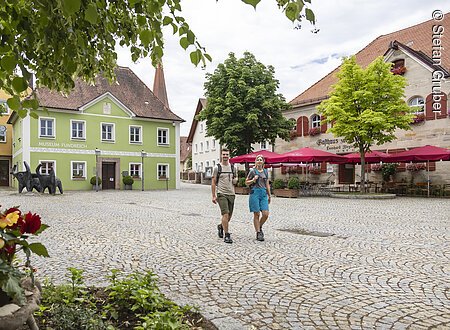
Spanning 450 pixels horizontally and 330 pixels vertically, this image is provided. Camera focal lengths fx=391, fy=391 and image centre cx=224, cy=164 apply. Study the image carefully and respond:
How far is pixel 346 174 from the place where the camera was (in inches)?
1133

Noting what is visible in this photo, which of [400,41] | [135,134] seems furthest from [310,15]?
[400,41]

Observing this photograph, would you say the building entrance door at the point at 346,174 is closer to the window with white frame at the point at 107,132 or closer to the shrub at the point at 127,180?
the shrub at the point at 127,180

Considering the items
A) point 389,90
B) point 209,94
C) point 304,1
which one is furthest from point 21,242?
point 209,94

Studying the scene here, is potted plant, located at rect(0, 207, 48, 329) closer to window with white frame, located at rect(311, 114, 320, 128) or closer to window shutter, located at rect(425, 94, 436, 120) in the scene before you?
window shutter, located at rect(425, 94, 436, 120)

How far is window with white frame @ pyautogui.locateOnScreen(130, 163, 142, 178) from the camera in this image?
32125 millimetres

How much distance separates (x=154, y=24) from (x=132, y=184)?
97.6 feet

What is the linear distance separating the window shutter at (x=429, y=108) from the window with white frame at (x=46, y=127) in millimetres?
25355

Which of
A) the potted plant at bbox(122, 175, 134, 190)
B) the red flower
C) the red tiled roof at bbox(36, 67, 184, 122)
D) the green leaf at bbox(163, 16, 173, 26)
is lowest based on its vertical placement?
the potted plant at bbox(122, 175, 134, 190)

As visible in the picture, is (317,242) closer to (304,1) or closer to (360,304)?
(360,304)

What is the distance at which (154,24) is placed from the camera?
2.31 metres

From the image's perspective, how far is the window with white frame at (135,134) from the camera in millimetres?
32497

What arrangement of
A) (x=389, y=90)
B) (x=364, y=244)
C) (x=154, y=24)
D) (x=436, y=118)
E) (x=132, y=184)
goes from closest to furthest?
(x=154, y=24) → (x=364, y=244) → (x=389, y=90) → (x=436, y=118) → (x=132, y=184)

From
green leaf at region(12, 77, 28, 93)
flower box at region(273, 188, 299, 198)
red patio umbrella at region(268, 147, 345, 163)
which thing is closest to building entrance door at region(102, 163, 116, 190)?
red patio umbrella at region(268, 147, 345, 163)

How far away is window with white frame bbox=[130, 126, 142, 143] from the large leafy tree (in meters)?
29.0
